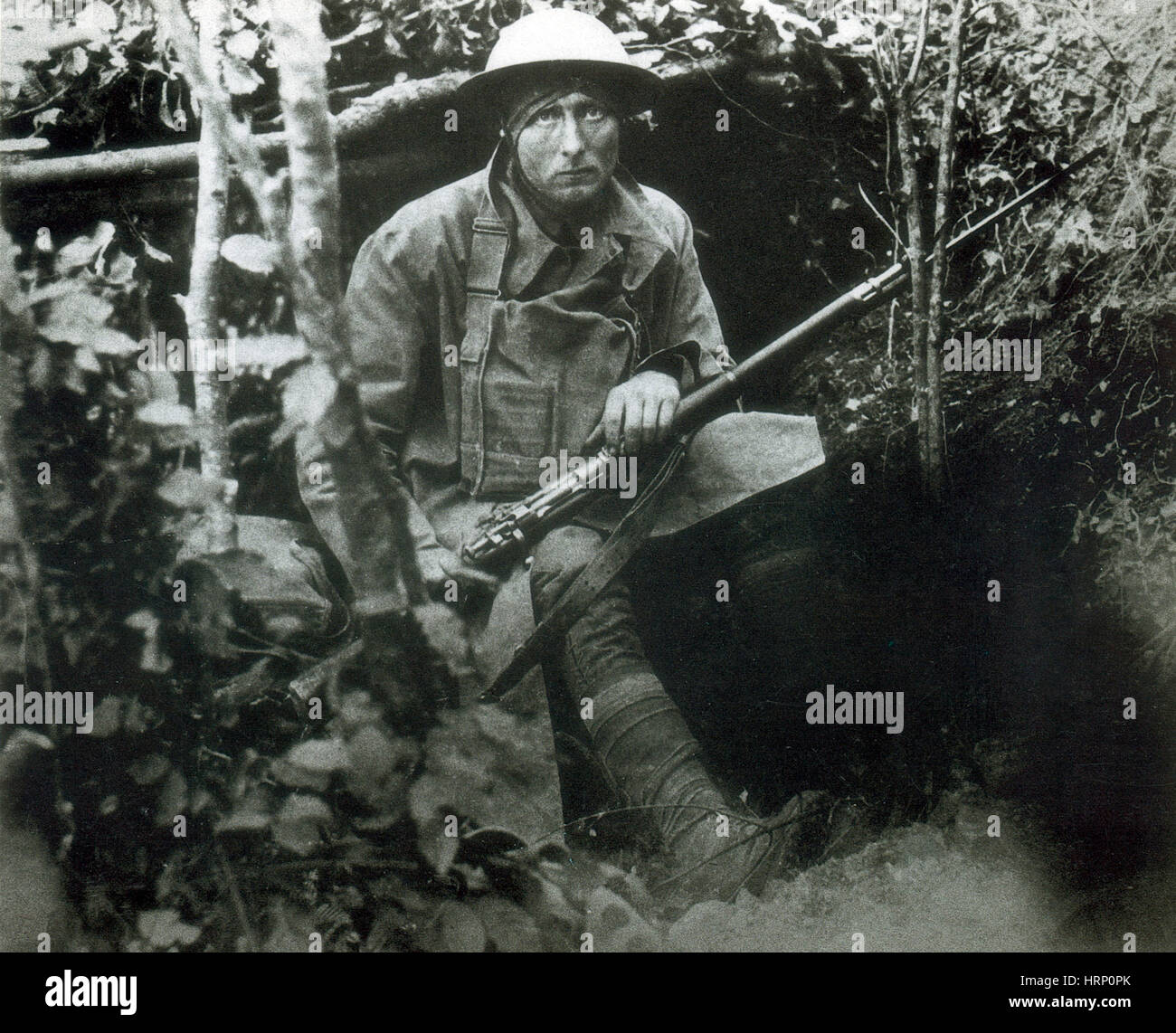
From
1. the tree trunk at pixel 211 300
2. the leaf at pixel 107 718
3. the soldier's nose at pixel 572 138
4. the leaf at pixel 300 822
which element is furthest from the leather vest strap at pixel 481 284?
the leaf at pixel 107 718

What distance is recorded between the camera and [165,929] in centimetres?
470

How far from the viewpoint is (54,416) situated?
15.5ft

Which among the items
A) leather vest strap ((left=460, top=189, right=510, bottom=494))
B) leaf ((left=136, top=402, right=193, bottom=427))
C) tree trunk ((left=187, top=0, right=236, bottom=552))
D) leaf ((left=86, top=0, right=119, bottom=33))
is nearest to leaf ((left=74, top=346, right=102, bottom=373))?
leaf ((left=136, top=402, right=193, bottom=427))

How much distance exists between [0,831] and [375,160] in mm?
2632

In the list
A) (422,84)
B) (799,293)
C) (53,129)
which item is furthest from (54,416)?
(799,293)

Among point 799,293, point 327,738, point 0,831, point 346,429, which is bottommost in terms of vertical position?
point 0,831

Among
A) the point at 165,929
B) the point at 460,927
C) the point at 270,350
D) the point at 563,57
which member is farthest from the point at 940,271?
the point at 165,929

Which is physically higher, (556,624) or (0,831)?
(556,624)

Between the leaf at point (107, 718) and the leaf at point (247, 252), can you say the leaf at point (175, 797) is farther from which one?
the leaf at point (247, 252)

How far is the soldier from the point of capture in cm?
457

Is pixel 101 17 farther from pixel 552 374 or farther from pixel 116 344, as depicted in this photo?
pixel 552 374

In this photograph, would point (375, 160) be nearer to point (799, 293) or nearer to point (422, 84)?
point (422, 84)
